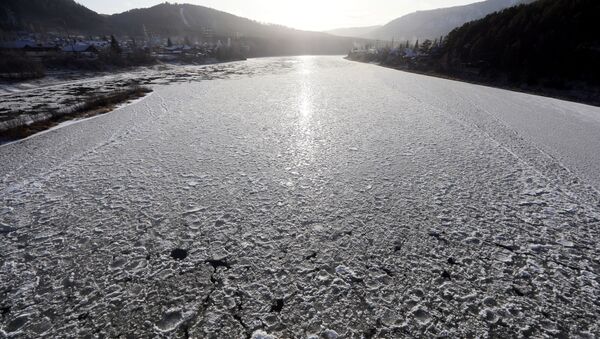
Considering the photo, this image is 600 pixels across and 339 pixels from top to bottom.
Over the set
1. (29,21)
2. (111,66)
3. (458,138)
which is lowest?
(458,138)

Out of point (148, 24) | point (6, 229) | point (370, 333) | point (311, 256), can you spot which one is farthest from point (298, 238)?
point (148, 24)

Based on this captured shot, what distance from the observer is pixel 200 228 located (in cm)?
446

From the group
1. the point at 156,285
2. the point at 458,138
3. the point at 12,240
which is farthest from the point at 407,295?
the point at 458,138

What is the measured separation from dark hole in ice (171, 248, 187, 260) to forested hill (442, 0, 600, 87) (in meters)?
33.6

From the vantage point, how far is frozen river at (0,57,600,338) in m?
3.00

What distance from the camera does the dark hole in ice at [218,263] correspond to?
12.0 ft

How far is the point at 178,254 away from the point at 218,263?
0.66 meters

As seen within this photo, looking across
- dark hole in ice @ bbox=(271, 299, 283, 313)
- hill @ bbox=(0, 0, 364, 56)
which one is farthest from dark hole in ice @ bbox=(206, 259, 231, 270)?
hill @ bbox=(0, 0, 364, 56)

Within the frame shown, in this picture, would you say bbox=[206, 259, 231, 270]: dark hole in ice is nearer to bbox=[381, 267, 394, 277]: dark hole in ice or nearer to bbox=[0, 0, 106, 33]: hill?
bbox=[381, 267, 394, 277]: dark hole in ice

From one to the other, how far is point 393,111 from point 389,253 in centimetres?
1083

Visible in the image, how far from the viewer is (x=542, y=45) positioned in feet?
91.2

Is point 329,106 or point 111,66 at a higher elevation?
point 111,66

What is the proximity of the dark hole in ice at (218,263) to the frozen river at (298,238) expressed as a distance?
42 mm

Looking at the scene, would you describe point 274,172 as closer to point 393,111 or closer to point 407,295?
point 407,295
